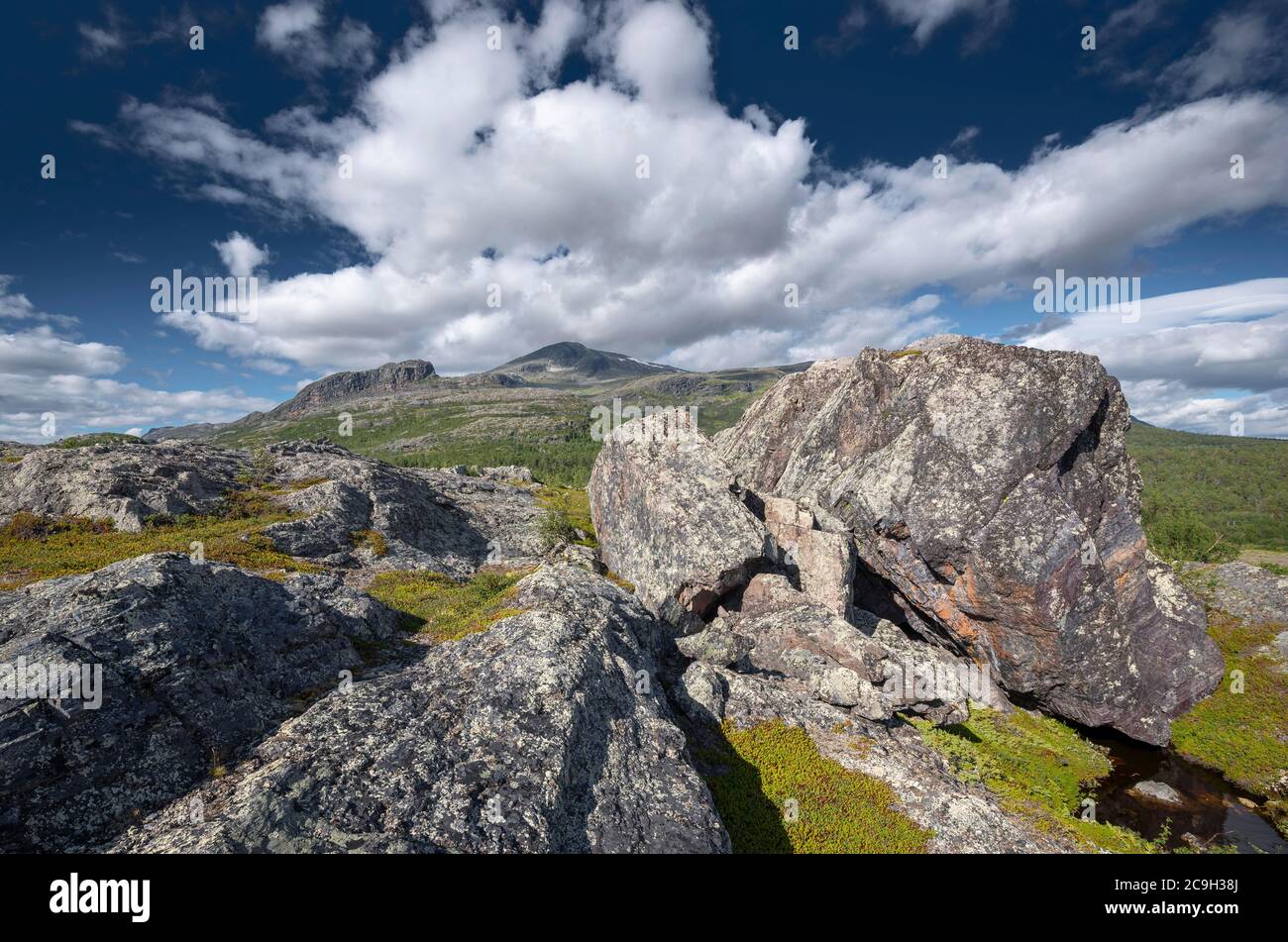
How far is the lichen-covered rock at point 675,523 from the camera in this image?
29.3 meters

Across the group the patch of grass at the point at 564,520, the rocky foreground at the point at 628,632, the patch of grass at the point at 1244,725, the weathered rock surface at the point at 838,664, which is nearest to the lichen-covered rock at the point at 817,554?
the rocky foreground at the point at 628,632

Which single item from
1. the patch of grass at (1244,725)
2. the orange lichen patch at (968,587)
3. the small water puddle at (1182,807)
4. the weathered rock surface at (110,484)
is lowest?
the small water puddle at (1182,807)

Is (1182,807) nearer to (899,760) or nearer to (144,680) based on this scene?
(899,760)

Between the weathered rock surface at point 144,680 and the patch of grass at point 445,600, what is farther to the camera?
the patch of grass at point 445,600

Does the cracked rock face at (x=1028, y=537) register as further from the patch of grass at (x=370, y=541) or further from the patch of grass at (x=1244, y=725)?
the patch of grass at (x=370, y=541)

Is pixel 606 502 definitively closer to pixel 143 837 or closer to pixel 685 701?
pixel 685 701

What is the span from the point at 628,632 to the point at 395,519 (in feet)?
84.0

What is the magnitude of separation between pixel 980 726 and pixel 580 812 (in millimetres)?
27433

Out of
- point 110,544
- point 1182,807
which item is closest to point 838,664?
point 1182,807

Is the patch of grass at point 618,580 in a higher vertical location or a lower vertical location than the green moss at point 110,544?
lower

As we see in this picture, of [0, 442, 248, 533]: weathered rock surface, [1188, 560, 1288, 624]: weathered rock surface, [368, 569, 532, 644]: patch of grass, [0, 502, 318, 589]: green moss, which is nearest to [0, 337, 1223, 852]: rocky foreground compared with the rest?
[0, 442, 248, 533]: weathered rock surface

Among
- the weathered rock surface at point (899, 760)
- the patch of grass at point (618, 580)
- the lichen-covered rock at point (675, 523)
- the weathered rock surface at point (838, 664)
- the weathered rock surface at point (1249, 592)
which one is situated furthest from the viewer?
the weathered rock surface at point (1249, 592)

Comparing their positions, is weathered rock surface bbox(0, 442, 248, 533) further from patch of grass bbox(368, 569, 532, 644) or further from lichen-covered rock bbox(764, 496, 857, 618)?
lichen-covered rock bbox(764, 496, 857, 618)

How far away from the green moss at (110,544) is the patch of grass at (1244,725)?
52438 millimetres
